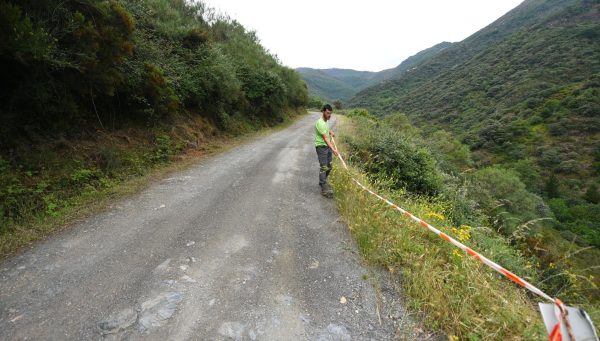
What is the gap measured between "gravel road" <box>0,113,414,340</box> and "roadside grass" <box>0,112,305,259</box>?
2.00ft

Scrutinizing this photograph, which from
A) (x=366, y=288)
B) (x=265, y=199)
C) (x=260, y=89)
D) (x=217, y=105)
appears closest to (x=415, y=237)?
(x=366, y=288)

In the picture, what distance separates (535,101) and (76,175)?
94674mm

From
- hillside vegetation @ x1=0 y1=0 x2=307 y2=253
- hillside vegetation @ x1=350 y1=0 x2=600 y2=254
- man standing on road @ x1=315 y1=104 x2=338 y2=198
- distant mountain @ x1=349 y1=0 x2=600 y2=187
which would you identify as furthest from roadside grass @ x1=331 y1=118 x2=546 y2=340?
distant mountain @ x1=349 y1=0 x2=600 y2=187

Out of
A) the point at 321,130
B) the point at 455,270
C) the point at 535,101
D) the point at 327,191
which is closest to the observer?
the point at 455,270

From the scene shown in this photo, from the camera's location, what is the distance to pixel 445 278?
3609mm

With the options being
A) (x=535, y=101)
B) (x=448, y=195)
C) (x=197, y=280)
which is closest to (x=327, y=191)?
(x=197, y=280)

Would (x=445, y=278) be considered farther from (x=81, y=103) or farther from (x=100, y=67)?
(x=81, y=103)

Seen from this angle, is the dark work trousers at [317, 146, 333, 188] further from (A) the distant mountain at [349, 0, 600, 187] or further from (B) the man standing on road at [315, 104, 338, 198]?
(A) the distant mountain at [349, 0, 600, 187]

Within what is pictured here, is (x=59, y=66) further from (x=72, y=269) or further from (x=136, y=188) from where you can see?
(x=72, y=269)

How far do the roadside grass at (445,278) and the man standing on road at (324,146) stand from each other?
1.36 metres

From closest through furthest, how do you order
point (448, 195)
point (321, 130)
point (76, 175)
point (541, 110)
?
1. point (76, 175)
2. point (321, 130)
3. point (448, 195)
4. point (541, 110)

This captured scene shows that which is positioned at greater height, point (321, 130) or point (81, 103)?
point (81, 103)

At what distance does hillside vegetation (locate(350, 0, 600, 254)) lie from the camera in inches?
1943

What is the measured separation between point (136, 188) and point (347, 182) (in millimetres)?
5249
